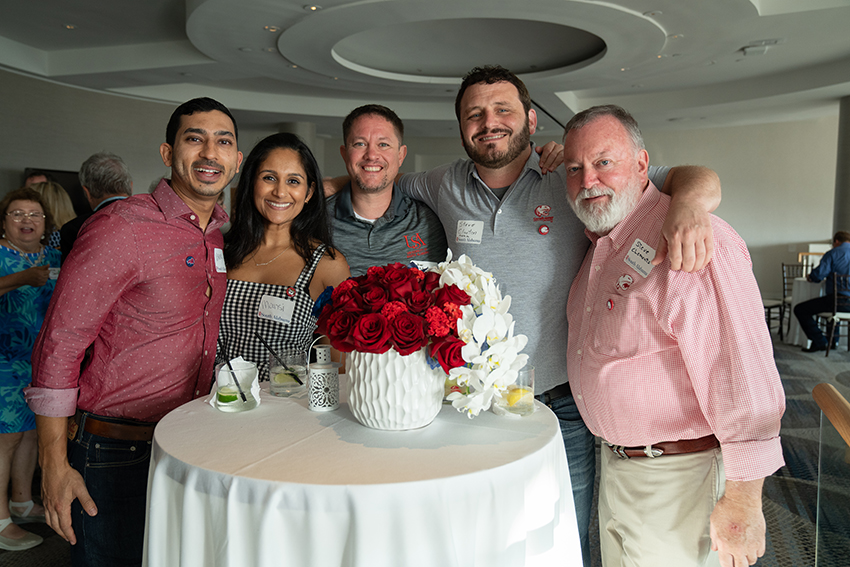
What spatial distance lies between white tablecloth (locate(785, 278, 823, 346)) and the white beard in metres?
8.10

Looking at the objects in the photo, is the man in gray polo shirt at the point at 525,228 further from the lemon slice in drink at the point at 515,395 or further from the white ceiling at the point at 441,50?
the white ceiling at the point at 441,50

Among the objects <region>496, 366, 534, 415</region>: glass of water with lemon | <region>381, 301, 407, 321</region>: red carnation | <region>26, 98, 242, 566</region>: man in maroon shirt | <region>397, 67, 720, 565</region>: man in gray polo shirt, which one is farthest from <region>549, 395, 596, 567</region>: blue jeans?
<region>26, 98, 242, 566</region>: man in maroon shirt

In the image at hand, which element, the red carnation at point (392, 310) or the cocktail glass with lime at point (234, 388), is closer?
the red carnation at point (392, 310)

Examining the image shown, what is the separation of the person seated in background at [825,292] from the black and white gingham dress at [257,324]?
826 centimetres

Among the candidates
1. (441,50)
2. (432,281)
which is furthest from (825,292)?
(432,281)

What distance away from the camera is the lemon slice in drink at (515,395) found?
1.53 m

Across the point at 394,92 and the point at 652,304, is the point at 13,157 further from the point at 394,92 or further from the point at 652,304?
the point at 652,304

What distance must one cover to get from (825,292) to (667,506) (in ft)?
26.2

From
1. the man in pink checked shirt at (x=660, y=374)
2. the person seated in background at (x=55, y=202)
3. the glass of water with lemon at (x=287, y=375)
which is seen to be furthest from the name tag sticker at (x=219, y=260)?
the person seated in background at (x=55, y=202)

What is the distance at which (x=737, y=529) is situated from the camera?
1.54 m

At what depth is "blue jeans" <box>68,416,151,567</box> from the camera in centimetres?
172

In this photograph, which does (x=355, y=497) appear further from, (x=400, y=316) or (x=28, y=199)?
(x=28, y=199)

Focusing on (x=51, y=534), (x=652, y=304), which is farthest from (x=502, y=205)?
(x=51, y=534)

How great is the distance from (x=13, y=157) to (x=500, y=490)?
370 inches
